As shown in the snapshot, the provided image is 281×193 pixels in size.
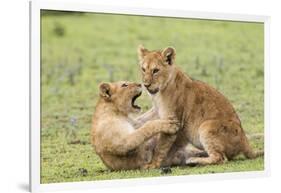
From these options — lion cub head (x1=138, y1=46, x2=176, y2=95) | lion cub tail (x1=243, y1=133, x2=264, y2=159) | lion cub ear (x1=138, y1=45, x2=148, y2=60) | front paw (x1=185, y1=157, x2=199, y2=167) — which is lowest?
front paw (x1=185, y1=157, x2=199, y2=167)

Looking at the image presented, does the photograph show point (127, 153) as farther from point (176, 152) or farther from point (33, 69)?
point (33, 69)

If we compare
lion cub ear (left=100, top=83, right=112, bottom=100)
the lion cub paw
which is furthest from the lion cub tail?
lion cub ear (left=100, top=83, right=112, bottom=100)

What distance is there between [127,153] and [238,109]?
1.00 m

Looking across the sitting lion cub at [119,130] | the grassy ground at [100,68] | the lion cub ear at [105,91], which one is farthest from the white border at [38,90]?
the lion cub ear at [105,91]

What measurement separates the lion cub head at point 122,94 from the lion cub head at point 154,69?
8cm

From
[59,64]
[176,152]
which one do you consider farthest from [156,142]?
[59,64]

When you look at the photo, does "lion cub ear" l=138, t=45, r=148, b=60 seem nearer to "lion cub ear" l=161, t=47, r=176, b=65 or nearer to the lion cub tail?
"lion cub ear" l=161, t=47, r=176, b=65

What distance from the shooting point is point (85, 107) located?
4715 millimetres

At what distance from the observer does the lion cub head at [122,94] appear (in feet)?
15.5

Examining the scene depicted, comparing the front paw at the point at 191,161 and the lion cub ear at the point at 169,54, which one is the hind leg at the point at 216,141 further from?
the lion cub ear at the point at 169,54

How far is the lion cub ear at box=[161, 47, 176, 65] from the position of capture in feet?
16.1

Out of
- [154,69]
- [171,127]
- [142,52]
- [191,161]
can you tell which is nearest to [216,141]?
[191,161]

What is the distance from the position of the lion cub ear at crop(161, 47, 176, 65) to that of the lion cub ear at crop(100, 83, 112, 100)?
456 millimetres

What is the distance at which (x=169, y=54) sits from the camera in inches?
194
